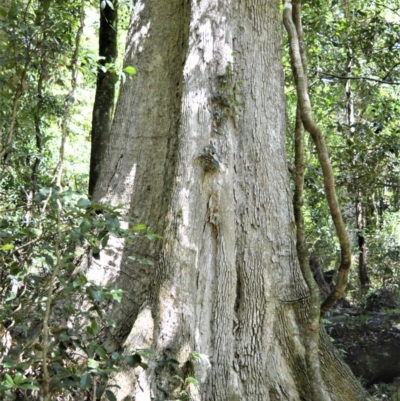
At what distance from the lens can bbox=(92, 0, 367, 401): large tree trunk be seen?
392 centimetres

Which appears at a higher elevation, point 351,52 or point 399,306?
point 351,52

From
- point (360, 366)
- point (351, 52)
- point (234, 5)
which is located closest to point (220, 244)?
point (234, 5)

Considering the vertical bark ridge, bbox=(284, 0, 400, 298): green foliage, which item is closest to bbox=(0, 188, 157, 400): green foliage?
the vertical bark ridge

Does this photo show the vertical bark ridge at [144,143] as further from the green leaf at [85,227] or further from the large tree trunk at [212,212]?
the green leaf at [85,227]

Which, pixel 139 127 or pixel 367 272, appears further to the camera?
pixel 367 272

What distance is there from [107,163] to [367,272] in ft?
27.9

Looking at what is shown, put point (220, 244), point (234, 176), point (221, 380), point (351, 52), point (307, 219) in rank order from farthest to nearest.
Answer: point (307, 219)
point (351, 52)
point (234, 176)
point (220, 244)
point (221, 380)

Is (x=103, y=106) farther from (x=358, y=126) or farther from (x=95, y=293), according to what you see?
(x=95, y=293)

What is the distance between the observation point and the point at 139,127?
526 centimetres

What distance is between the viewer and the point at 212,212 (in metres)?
4.43

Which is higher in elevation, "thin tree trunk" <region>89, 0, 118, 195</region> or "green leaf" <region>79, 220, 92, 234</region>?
"thin tree trunk" <region>89, 0, 118, 195</region>

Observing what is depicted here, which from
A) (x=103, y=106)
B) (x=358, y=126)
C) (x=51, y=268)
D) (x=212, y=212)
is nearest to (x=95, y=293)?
(x=51, y=268)

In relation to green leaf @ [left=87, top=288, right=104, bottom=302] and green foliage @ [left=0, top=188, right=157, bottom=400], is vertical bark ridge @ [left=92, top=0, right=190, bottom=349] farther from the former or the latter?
green leaf @ [left=87, top=288, right=104, bottom=302]

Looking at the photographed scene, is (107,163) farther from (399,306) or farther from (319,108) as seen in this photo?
(319,108)
